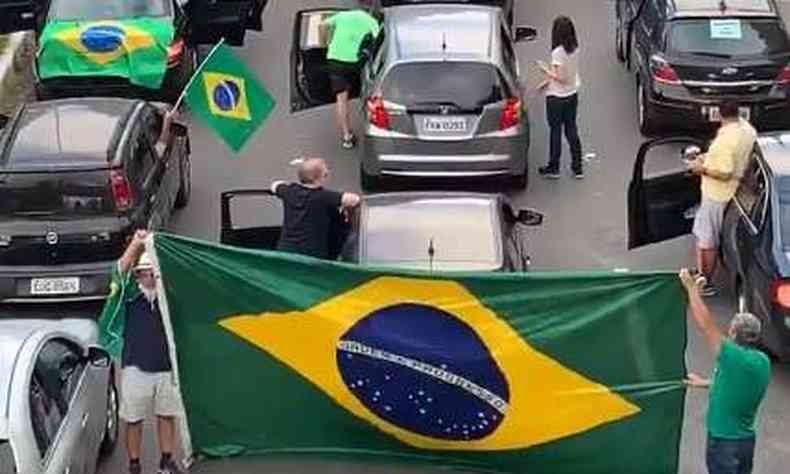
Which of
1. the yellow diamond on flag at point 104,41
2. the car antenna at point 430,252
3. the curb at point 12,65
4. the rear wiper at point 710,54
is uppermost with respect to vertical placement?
the yellow diamond on flag at point 104,41

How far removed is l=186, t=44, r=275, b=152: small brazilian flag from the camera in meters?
14.3

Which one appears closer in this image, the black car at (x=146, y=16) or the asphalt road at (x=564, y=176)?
the asphalt road at (x=564, y=176)

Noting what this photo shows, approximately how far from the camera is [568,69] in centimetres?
1745

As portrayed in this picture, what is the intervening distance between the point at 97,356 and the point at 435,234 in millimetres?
2702

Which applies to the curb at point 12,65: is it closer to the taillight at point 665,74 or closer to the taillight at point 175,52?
the taillight at point 175,52

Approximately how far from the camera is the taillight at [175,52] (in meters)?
19.5

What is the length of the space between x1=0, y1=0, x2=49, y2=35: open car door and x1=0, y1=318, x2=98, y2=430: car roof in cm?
897

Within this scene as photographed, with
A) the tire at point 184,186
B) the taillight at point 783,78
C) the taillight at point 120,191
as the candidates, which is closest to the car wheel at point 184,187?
the tire at point 184,186

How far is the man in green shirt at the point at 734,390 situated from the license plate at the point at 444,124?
21.2 ft

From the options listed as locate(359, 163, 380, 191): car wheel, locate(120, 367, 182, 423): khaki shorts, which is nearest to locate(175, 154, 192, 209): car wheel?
locate(359, 163, 380, 191): car wheel

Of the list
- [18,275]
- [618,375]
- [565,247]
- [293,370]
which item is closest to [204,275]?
[293,370]

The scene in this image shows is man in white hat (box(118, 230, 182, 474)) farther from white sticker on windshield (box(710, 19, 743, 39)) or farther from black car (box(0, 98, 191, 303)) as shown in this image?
white sticker on windshield (box(710, 19, 743, 39))

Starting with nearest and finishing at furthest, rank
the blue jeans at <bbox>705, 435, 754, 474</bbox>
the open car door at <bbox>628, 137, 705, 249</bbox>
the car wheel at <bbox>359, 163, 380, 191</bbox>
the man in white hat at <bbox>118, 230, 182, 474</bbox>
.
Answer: the blue jeans at <bbox>705, 435, 754, 474</bbox> → the man in white hat at <bbox>118, 230, 182, 474</bbox> → the open car door at <bbox>628, 137, 705, 249</bbox> → the car wheel at <bbox>359, 163, 380, 191</bbox>

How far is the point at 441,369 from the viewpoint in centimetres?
1117
